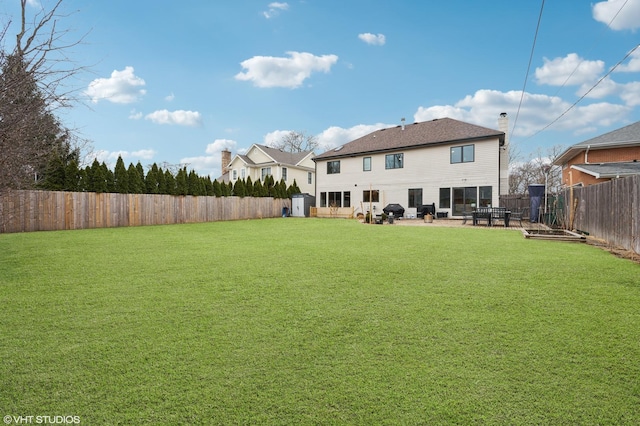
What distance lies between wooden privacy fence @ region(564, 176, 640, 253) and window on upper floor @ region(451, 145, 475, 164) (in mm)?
8079

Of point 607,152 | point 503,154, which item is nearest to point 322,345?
point 503,154

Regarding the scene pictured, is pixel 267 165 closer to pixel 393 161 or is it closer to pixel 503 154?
pixel 393 161

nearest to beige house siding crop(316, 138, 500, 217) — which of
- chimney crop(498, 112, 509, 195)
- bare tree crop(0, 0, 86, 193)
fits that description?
chimney crop(498, 112, 509, 195)

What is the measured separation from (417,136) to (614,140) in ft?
34.6

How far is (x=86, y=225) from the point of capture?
46.5 feet

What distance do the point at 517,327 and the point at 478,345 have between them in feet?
2.08

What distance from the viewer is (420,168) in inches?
843

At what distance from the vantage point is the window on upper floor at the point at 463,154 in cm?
1936

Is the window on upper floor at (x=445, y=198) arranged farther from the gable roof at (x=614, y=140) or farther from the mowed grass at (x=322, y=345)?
the mowed grass at (x=322, y=345)

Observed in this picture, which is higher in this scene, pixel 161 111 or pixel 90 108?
pixel 161 111

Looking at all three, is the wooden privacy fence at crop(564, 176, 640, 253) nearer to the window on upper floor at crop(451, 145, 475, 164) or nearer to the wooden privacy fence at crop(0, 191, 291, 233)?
the window on upper floor at crop(451, 145, 475, 164)

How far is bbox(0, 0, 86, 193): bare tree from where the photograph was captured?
9.00 feet

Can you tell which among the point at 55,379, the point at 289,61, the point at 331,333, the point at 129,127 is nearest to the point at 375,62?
the point at 289,61

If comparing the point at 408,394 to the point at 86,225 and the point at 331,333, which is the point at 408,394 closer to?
the point at 331,333
